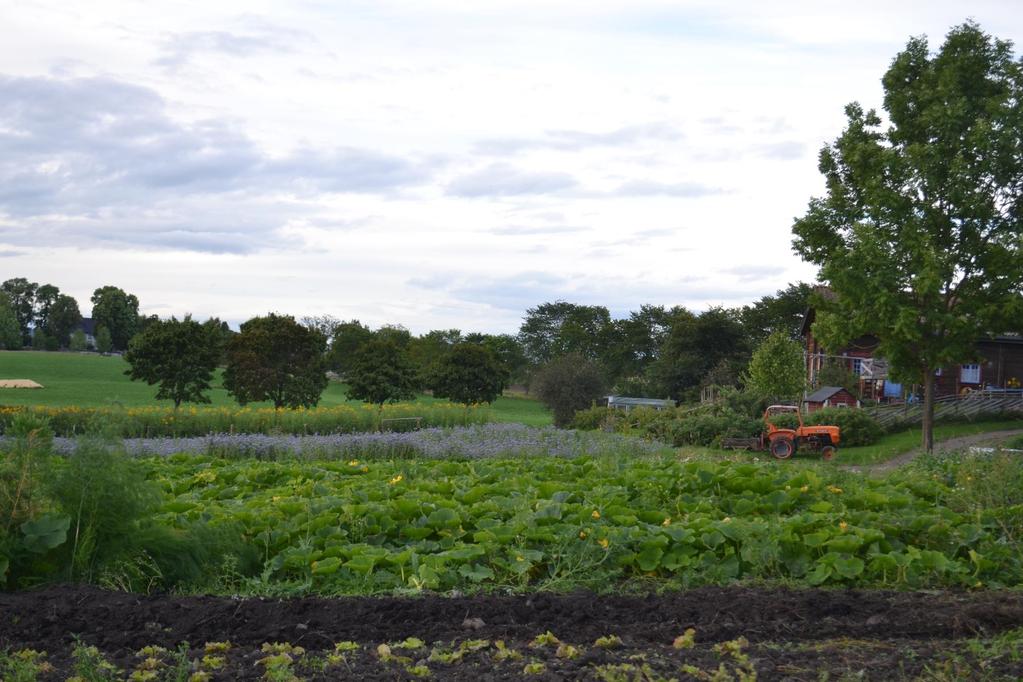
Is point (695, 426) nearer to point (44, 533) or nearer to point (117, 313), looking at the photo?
point (44, 533)

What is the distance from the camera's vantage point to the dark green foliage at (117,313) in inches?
3061

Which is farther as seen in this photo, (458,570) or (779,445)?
(779,445)

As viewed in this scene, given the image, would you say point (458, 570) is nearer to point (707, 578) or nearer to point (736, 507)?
point (707, 578)

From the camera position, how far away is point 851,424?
26.0 meters

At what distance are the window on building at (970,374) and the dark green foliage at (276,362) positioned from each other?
979 inches

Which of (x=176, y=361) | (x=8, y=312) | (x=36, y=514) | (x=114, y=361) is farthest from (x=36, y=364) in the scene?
(x=36, y=514)

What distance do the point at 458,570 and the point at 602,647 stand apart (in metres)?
1.60

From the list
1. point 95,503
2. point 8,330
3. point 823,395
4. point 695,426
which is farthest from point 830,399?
point 8,330

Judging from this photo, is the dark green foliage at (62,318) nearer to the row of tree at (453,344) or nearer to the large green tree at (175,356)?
the row of tree at (453,344)

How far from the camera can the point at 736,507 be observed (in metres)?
7.72

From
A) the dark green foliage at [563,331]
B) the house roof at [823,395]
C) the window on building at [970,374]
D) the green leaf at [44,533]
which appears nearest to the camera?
the green leaf at [44,533]

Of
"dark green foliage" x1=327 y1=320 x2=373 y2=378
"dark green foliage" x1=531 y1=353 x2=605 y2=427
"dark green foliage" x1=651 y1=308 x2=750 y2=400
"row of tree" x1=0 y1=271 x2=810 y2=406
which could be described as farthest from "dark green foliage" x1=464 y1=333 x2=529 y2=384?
"dark green foliage" x1=531 y1=353 x2=605 y2=427

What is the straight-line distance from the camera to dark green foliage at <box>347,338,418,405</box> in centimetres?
3428

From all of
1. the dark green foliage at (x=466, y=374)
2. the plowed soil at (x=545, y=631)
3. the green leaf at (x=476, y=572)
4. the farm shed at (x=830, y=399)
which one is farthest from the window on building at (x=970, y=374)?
Answer: the green leaf at (x=476, y=572)
